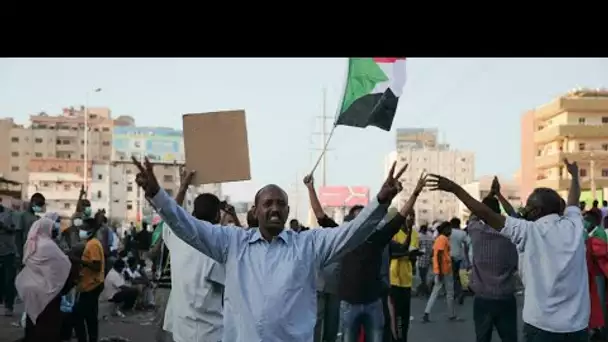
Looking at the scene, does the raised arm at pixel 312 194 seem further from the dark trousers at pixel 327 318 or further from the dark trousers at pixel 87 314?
the dark trousers at pixel 87 314

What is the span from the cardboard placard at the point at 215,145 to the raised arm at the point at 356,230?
1306mm

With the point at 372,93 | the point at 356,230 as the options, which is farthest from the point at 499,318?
the point at 356,230

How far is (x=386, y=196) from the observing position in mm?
4195

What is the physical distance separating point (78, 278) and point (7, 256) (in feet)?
14.8

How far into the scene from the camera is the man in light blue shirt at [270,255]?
13.6 ft

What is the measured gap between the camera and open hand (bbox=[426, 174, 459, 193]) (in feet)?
16.6

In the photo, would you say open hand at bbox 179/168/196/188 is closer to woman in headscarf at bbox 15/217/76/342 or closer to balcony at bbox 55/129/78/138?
woman in headscarf at bbox 15/217/76/342

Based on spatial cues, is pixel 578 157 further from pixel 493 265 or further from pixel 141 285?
pixel 493 265

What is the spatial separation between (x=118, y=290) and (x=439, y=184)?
10890mm

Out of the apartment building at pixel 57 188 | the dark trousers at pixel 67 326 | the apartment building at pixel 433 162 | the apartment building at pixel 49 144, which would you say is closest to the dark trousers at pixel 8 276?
the dark trousers at pixel 67 326

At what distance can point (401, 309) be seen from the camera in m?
10.5

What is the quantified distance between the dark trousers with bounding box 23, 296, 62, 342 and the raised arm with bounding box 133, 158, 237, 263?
5.00 metres
